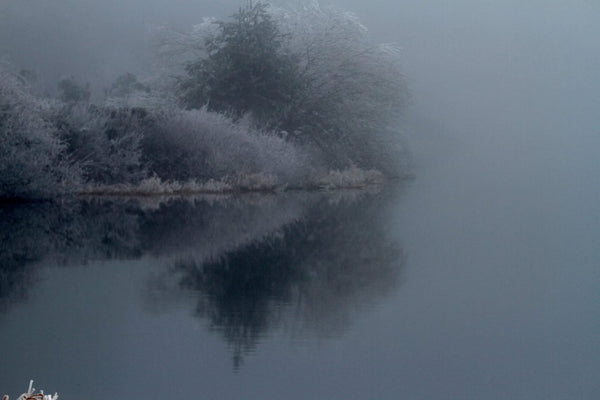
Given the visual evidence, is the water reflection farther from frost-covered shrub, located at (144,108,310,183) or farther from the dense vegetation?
frost-covered shrub, located at (144,108,310,183)

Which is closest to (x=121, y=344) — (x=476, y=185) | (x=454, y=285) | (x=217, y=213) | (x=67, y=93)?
(x=454, y=285)

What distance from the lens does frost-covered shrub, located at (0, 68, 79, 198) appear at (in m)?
22.0

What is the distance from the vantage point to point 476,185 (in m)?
38.6

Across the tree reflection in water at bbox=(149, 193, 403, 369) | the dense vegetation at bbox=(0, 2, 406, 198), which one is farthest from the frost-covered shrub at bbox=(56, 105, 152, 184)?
the tree reflection in water at bbox=(149, 193, 403, 369)

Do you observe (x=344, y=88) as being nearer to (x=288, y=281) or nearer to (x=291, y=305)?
(x=288, y=281)

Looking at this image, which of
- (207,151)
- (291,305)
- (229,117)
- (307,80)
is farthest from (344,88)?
(291,305)

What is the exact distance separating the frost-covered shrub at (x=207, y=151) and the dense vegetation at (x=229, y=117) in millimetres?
32

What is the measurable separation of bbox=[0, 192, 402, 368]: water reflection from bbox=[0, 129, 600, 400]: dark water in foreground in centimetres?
4

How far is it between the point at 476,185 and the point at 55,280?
27.5m

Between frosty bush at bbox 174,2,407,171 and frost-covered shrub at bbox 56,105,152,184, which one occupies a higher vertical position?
frosty bush at bbox 174,2,407,171

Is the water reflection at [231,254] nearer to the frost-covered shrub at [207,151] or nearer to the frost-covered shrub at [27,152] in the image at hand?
the frost-covered shrub at [27,152]

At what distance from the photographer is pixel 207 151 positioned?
2972 centimetres

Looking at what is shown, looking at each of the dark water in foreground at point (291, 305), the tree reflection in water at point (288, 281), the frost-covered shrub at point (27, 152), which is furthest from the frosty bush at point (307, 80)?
the tree reflection in water at point (288, 281)

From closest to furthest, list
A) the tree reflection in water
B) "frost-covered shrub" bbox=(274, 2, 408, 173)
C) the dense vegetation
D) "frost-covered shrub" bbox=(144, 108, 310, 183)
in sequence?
the tree reflection in water
the dense vegetation
"frost-covered shrub" bbox=(144, 108, 310, 183)
"frost-covered shrub" bbox=(274, 2, 408, 173)
